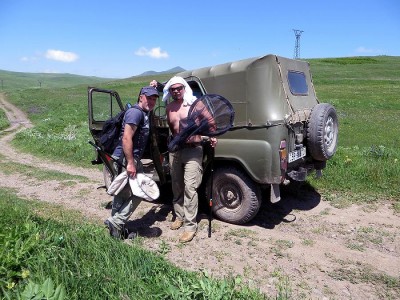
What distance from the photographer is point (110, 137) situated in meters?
4.65

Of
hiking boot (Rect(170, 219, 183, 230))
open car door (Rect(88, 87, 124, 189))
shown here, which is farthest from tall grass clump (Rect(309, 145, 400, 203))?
open car door (Rect(88, 87, 124, 189))

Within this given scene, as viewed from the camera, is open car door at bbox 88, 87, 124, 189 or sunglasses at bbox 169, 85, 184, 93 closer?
sunglasses at bbox 169, 85, 184, 93

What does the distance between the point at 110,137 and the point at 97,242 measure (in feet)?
4.86

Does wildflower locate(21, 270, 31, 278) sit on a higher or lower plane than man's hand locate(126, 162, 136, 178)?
lower

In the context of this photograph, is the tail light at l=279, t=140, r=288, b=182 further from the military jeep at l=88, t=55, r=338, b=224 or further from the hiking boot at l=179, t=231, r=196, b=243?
the hiking boot at l=179, t=231, r=196, b=243

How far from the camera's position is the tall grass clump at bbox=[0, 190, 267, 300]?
9.27 ft

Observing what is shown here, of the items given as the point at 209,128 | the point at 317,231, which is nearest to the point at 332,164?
the point at 317,231

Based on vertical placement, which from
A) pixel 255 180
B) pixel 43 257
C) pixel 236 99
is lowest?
pixel 43 257

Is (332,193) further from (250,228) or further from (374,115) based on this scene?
(374,115)

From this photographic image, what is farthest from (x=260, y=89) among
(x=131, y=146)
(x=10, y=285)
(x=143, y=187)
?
(x=10, y=285)

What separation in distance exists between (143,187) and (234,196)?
5.01ft

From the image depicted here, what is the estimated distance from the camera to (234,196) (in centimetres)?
538

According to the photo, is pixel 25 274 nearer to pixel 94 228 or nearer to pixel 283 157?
pixel 94 228

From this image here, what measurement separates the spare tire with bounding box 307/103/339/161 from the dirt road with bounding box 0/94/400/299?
1.07 m
